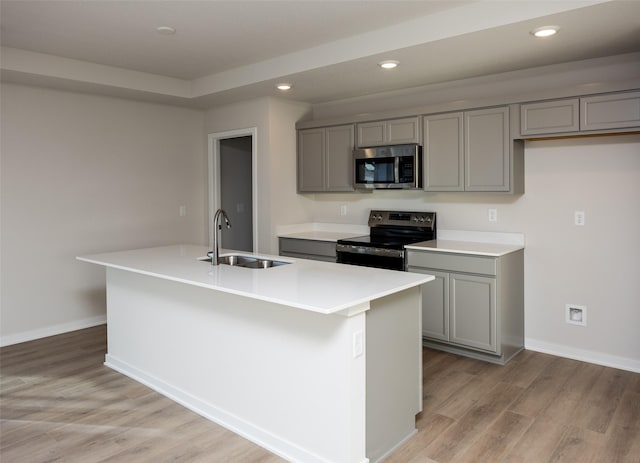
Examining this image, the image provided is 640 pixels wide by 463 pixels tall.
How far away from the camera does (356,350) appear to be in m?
2.27

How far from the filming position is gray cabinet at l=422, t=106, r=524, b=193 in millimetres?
3797

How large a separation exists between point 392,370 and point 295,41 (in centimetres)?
248

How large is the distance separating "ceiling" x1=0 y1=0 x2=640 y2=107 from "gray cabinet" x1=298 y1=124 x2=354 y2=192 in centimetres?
47

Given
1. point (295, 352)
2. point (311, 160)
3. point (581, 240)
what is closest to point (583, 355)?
point (581, 240)

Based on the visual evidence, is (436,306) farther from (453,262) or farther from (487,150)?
(487,150)

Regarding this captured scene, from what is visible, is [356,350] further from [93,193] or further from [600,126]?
[93,193]

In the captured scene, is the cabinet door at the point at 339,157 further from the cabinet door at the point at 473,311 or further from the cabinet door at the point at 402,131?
the cabinet door at the point at 473,311

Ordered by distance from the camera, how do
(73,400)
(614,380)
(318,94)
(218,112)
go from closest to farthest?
1. (73,400)
2. (614,380)
3. (318,94)
4. (218,112)

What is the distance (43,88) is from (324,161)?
2.67 metres

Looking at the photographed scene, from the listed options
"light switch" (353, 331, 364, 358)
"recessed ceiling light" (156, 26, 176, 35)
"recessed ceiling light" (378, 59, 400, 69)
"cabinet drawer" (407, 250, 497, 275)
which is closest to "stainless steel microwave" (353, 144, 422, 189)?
"cabinet drawer" (407, 250, 497, 275)

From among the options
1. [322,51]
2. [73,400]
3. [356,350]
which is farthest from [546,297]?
[73,400]

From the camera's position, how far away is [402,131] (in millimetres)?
4379

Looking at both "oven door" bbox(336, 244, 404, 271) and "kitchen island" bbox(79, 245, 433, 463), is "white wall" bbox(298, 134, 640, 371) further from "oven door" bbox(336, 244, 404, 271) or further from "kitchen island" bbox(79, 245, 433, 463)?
"kitchen island" bbox(79, 245, 433, 463)

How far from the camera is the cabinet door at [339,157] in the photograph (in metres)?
4.84
